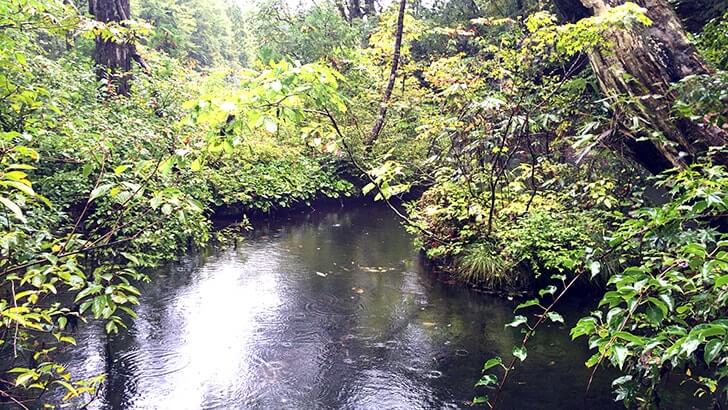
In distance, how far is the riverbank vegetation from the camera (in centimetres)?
182

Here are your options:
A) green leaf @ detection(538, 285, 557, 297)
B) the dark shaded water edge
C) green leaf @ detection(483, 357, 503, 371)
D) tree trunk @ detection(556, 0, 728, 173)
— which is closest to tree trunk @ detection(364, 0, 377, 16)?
the dark shaded water edge

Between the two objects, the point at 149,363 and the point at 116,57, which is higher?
the point at 116,57

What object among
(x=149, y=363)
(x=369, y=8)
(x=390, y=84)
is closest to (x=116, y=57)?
(x=390, y=84)

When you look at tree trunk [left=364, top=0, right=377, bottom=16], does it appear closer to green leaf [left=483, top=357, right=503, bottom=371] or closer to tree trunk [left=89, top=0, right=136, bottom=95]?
tree trunk [left=89, top=0, right=136, bottom=95]

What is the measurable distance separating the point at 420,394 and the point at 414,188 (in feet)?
30.7

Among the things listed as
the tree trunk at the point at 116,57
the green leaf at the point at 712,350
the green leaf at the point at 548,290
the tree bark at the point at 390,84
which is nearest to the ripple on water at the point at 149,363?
the green leaf at the point at 548,290

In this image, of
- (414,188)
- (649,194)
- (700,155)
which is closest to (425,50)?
(414,188)

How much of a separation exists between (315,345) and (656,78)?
3.98m

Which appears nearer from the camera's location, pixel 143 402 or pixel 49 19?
pixel 49 19

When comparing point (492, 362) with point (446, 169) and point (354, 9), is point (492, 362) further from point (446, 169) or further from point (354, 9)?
point (354, 9)

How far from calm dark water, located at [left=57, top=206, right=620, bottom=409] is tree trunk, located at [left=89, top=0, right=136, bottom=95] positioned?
4.25 metres

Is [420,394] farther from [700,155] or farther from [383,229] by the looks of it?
[383,229]

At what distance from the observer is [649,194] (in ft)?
25.4

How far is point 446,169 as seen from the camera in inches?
244
